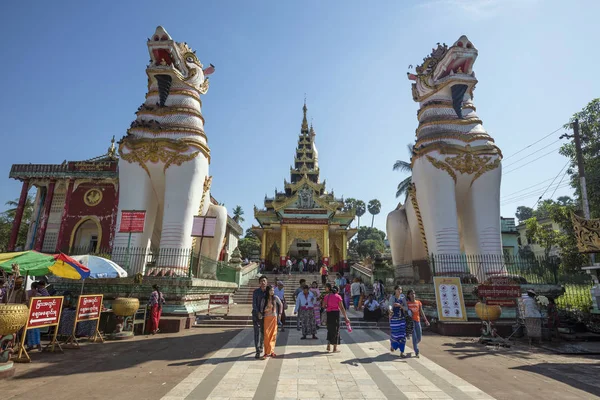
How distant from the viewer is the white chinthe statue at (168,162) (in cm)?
1088

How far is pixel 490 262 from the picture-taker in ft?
34.3

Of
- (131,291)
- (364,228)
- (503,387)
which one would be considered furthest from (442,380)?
(364,228)

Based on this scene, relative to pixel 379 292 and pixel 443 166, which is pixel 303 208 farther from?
pixel 443 166

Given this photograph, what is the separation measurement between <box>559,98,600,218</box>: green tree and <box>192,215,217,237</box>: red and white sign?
47.8 feet

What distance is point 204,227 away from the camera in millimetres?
10898

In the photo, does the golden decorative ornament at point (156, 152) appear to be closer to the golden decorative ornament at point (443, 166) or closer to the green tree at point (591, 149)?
the golden decorative ornament at point (443, 166)

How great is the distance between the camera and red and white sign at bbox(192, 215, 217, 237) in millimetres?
10867

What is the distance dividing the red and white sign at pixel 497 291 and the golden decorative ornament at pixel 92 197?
63.4ft

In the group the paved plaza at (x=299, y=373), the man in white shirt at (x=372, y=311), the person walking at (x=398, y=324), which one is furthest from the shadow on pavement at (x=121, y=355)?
the man in white shirt at (x=372, y=311)

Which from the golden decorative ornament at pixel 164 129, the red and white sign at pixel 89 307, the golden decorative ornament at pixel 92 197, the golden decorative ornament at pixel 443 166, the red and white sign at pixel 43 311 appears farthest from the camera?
the golden decorative ornament at pixel 92 197

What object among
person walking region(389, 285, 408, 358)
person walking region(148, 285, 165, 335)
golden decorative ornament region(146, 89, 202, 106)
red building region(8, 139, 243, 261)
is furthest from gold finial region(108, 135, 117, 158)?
person walking region(389, 285, 408, 358)

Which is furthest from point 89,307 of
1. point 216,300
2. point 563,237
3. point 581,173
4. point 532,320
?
point 563,237

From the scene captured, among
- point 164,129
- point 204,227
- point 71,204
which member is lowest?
point 204,227

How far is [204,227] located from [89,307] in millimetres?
4046
